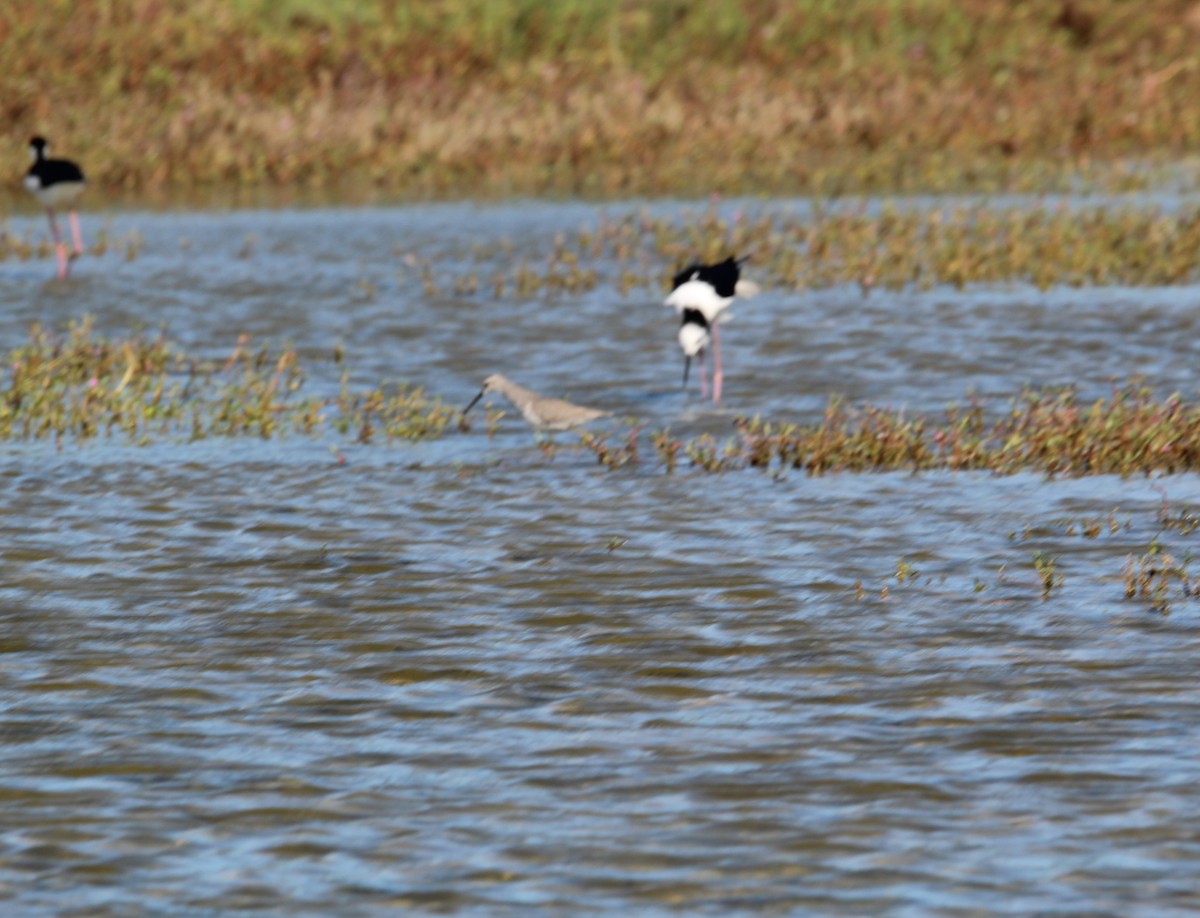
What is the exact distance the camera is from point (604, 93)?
1396 inches

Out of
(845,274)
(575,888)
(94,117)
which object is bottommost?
(575,888)

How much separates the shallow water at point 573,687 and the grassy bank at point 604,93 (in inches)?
745

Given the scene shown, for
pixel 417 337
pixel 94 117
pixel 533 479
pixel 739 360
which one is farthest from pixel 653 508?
pixel 94 117

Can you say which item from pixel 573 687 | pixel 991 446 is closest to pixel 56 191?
pixel 991 446

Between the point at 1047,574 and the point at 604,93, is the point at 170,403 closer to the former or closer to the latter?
the point at 1047,574

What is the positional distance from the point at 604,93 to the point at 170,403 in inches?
873

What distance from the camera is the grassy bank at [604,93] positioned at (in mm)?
32094

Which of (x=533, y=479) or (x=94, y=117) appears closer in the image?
(x=533, y=479)

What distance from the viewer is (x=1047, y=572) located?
884cm

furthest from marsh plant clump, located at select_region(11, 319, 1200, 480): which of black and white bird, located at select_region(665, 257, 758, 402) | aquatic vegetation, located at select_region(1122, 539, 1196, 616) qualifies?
black and white bird, located at select_region(665, 257, 758, 402)

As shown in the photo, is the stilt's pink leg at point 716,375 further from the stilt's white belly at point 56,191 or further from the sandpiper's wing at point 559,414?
the stilt's white belly at point 56,191

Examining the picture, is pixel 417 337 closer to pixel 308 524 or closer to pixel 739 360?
pixel 739 360

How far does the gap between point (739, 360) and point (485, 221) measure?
11.0 meters

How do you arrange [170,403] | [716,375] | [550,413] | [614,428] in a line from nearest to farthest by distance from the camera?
[550,413]
[614,428]
[170,403]
[716,375]
